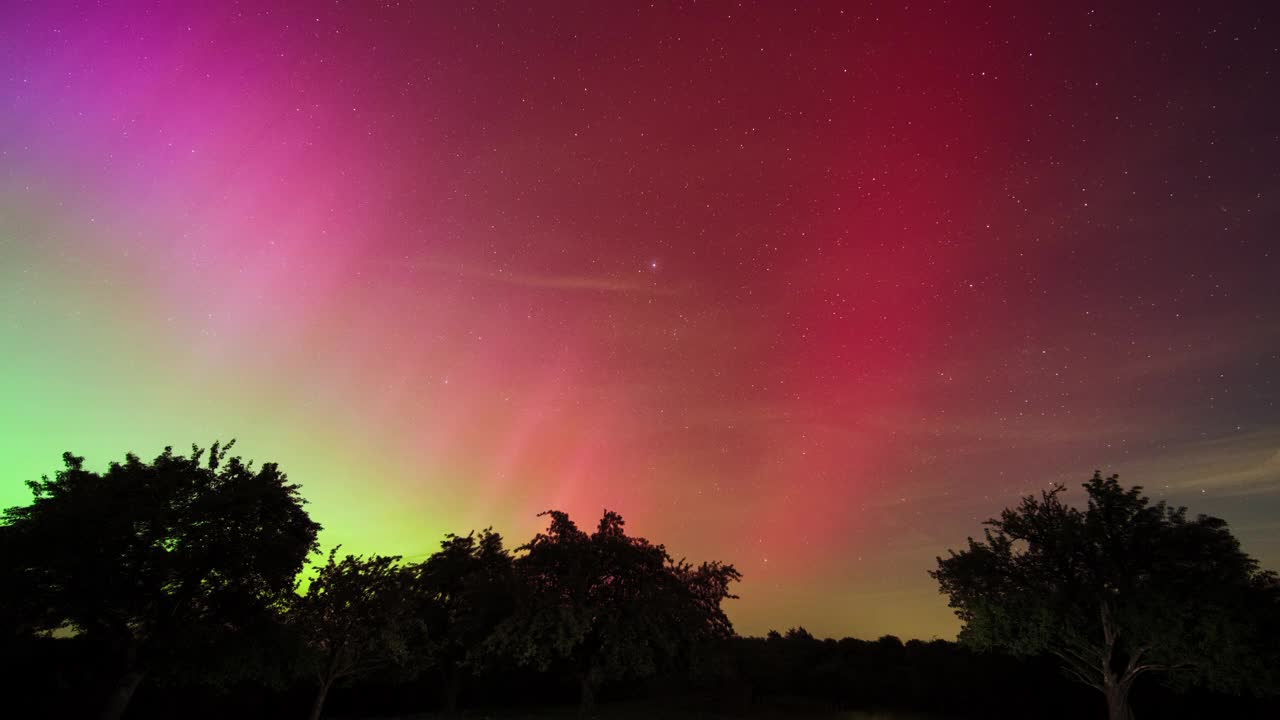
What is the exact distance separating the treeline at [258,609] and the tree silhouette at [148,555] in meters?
0.07

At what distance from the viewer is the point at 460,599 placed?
140 feet

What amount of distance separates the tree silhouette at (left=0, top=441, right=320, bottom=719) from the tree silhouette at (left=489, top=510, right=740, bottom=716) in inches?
503

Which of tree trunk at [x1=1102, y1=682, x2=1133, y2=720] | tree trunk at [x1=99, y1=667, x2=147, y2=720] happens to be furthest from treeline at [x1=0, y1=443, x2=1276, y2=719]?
tree trunk at [x1=1102, y1=682, x2=1133, y2=720]

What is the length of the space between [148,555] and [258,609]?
5.76m

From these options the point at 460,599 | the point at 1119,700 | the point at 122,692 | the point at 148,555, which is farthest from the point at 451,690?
the point at 1119,700

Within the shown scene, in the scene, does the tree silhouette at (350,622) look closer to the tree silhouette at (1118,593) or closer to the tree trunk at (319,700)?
the tree trunk at (319,700)

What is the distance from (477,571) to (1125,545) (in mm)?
40463

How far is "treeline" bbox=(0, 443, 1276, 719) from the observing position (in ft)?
A: 90.1

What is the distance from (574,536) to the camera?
3322 centimetres

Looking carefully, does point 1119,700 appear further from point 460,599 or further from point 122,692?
point 122,692

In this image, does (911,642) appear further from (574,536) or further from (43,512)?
(43,512)

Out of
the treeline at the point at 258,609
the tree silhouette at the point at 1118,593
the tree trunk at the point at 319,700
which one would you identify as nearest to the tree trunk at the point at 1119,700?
the tree silhouette at the point at 1118,593

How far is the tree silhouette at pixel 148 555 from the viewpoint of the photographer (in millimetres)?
26828

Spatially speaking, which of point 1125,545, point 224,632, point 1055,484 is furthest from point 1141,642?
point 224,632
